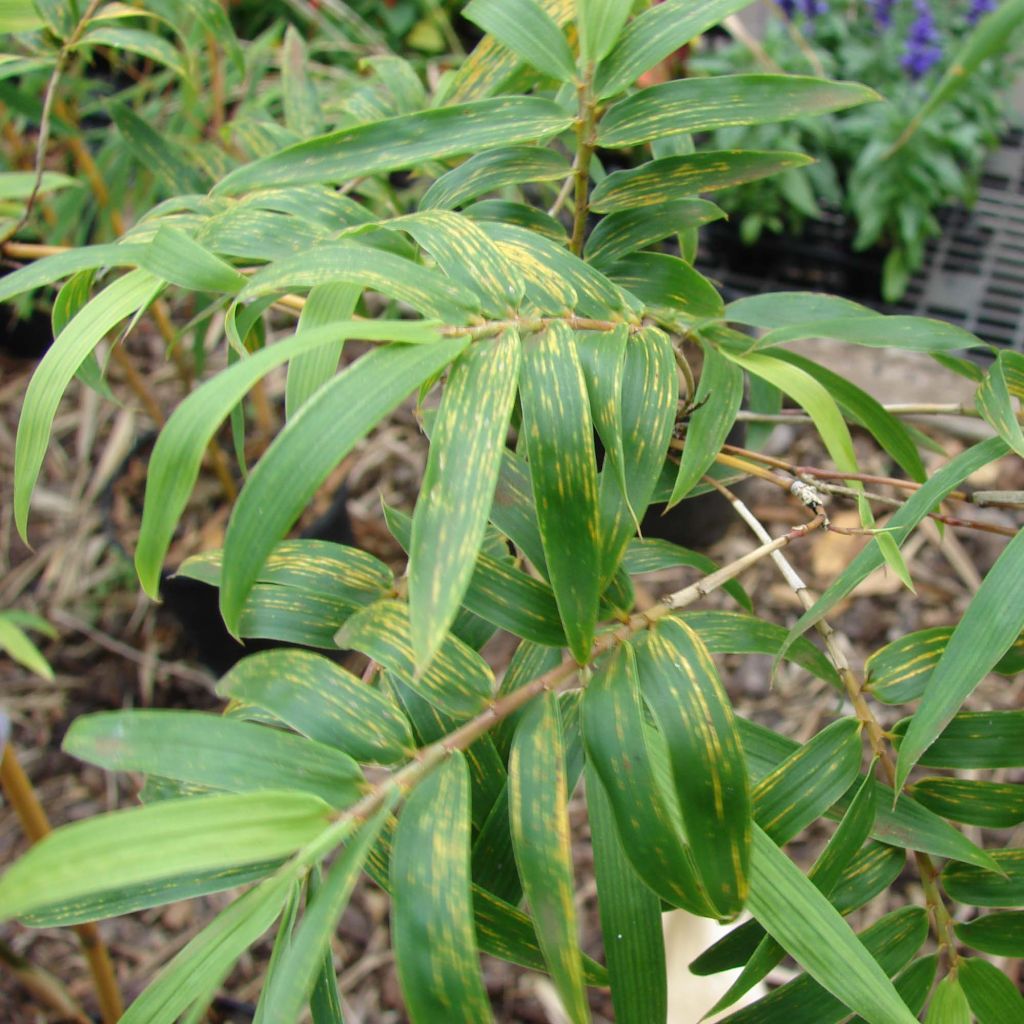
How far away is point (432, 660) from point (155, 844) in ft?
0.51

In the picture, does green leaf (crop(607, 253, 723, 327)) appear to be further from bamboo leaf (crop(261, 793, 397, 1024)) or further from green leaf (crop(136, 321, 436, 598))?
bamboo leaf (crop(261, 793, 397, 1024))

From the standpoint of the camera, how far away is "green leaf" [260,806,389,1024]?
31cm

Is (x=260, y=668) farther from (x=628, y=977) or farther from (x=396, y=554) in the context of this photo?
(x=396, y=554)

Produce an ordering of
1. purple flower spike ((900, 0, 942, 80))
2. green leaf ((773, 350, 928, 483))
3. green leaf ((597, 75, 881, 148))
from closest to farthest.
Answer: green leaf ((597, 75, 881, 148)), green leaf ((773, 350, 928, 483)), purple flower spike ((900, 0, 942, 80))

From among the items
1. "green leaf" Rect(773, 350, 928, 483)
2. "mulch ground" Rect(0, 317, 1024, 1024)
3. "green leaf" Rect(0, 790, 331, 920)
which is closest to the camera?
"green leaf" Rect(0, 790, 331, 920)

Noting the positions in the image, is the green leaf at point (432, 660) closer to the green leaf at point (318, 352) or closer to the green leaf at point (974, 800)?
the green leaf at point (318, 352)

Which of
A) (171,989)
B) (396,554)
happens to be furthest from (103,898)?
(396,554)

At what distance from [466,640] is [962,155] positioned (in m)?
1.35

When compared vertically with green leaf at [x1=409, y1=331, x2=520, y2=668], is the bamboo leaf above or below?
below

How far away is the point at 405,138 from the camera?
50cm

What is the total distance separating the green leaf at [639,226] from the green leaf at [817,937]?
13.1 inches

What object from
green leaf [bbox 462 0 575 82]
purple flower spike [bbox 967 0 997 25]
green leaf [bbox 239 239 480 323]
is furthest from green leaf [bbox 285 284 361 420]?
purple flower spike [bbox 967 0 997 25]

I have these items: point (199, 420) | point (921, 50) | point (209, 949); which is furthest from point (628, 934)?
point (921, 50)

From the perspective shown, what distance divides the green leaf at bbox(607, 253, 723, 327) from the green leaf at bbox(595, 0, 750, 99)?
101mm
